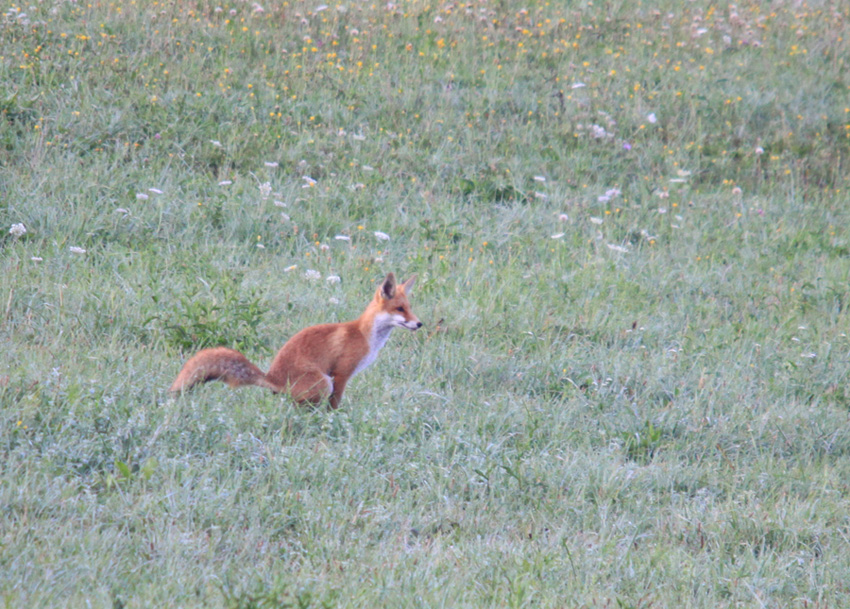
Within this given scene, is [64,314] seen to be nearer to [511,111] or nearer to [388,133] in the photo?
[388,133]

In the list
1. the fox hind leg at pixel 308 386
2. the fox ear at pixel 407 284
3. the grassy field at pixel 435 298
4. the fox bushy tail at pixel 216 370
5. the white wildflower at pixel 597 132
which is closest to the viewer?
the grassy field at pixel 435 298

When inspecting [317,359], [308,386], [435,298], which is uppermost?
[317,359]

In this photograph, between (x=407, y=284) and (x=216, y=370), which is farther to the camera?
(x=407, y=284)

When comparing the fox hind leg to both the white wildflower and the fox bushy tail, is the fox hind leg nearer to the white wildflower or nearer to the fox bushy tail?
the fox bushy tail

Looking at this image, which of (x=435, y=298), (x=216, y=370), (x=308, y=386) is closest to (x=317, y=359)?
(x=308, y=386)

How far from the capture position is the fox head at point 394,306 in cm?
586

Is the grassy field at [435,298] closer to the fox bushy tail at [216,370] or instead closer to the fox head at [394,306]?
the fox bushy tail at [216,370]

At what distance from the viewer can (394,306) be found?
593cm

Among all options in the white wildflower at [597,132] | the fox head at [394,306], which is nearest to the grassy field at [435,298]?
the white wildflower at [597,132]

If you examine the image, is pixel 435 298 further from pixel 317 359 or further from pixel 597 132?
pixel 597 132

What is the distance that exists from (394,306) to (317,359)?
0.72 meters

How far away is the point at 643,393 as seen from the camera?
20.7 ft

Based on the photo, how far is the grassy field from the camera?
13.2 ft

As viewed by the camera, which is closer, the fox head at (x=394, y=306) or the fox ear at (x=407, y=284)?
the fox head at (x=394, y=306)
